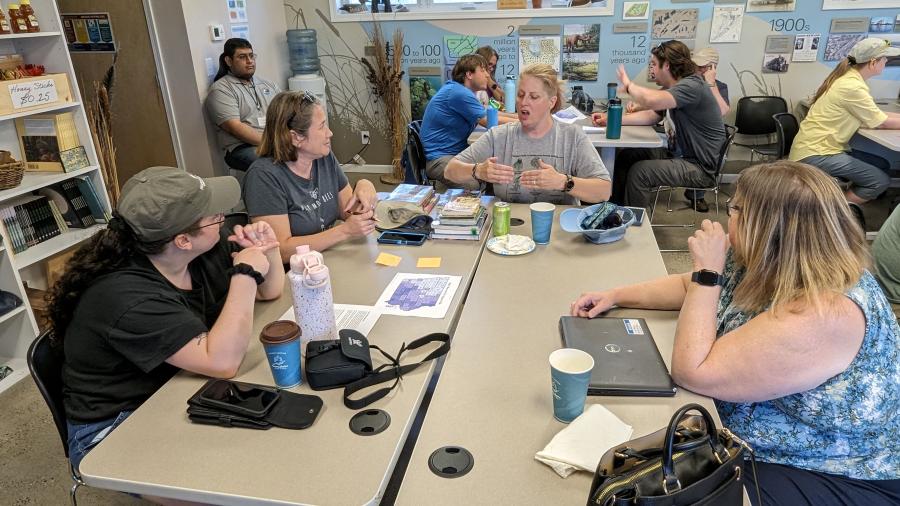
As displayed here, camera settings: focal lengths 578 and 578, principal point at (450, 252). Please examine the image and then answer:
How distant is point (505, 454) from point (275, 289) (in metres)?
0.95

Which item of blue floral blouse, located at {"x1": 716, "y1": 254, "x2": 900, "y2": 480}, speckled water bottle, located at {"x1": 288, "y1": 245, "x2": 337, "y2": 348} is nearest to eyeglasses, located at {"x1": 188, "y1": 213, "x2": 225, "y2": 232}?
speckled water bottle, located at {"x1": 288, "y1": 245, "x2": 337, "y2": 348}

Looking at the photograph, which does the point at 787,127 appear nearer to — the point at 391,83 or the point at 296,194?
the point at 391,83

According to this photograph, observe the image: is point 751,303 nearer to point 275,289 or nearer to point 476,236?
point 476,236

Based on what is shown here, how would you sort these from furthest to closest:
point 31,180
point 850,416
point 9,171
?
point 31,180
point 9,171
point 850,416

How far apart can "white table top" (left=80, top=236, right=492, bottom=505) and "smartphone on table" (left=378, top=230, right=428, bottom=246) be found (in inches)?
30.5

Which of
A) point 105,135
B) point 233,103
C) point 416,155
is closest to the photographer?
point 105,135

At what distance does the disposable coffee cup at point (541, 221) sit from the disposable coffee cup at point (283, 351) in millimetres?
1065

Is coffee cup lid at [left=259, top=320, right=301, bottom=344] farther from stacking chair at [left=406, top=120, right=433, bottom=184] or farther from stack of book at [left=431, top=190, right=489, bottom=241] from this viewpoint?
stacking chair at [left=406, top=120, right=433, bottom=184]

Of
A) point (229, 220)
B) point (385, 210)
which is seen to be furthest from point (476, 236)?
point (229, 220)

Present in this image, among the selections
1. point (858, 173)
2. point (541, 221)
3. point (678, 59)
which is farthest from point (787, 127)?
point (541, 221)

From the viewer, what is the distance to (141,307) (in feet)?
4.46

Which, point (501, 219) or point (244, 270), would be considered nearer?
point (244, 270)

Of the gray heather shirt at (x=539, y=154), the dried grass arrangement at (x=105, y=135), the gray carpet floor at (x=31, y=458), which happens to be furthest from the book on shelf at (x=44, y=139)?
the gray heather shirt at (x=539, y=154)

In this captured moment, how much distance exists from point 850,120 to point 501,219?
3131 millimetres
